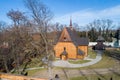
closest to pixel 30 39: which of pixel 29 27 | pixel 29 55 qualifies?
pixel 29 27

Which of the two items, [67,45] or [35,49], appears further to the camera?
[67,45]

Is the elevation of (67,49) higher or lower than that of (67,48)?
lower

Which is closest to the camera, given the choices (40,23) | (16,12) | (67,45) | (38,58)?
(40,23)

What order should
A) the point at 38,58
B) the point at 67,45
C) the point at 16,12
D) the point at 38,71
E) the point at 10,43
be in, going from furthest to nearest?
1. the point at 67,45
2. the point at 38,58
3. the point at 16,12
4. the point at 38,71
5. the point at 10,43

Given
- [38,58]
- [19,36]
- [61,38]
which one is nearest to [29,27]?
[19,36]

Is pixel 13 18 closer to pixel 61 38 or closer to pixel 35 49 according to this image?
pixel 35 49

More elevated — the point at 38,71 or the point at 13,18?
the point at 13,18

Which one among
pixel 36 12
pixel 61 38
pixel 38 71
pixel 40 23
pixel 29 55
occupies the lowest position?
pixel 38 71
